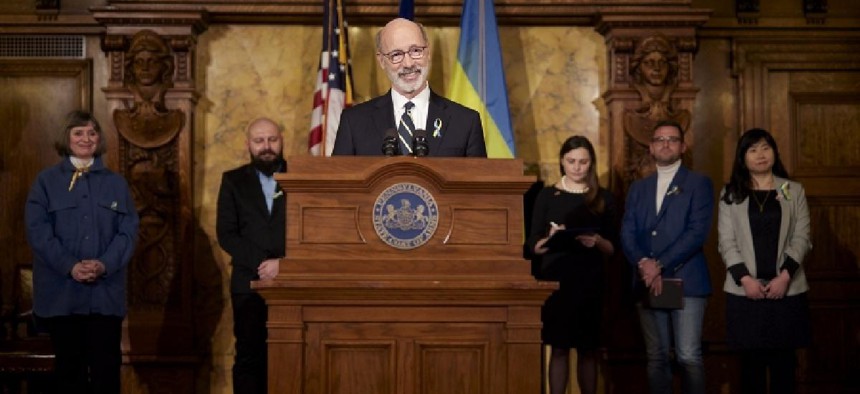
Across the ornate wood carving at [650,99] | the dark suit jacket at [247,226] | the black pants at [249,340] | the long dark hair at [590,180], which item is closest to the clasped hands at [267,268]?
the dark suit jacket at [247,226]

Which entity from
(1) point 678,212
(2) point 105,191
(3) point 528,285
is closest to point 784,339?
(1) point 678,212

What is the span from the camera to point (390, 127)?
153 inches

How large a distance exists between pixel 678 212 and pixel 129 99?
3.35m

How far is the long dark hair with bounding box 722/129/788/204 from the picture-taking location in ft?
18.4

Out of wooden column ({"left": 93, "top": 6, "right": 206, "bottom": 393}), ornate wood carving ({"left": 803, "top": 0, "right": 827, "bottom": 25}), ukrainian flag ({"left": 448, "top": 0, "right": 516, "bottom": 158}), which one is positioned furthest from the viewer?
ornate wood carving ({"left": 803, "top": 0, "right": 827, "bottom": 25})

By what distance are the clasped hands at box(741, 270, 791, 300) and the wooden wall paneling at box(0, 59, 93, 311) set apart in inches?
162

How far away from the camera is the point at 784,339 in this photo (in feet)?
17.8

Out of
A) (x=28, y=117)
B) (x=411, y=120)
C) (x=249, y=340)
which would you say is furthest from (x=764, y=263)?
(x=28, y=117)

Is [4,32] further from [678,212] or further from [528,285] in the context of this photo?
[528,285]

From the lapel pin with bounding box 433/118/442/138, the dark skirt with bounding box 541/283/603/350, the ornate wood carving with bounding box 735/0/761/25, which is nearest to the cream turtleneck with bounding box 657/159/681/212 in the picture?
the dark skirt with bounding box 541/283/603/350

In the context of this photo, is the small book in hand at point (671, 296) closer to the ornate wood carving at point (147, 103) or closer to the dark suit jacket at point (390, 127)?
the dark suit jacket at point (390, 127)

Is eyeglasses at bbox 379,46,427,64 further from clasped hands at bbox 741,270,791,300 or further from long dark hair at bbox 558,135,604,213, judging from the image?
clasped hands at bbox 741,270,791,300

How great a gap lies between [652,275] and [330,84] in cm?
223

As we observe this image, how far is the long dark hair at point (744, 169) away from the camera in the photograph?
5.62 metres
